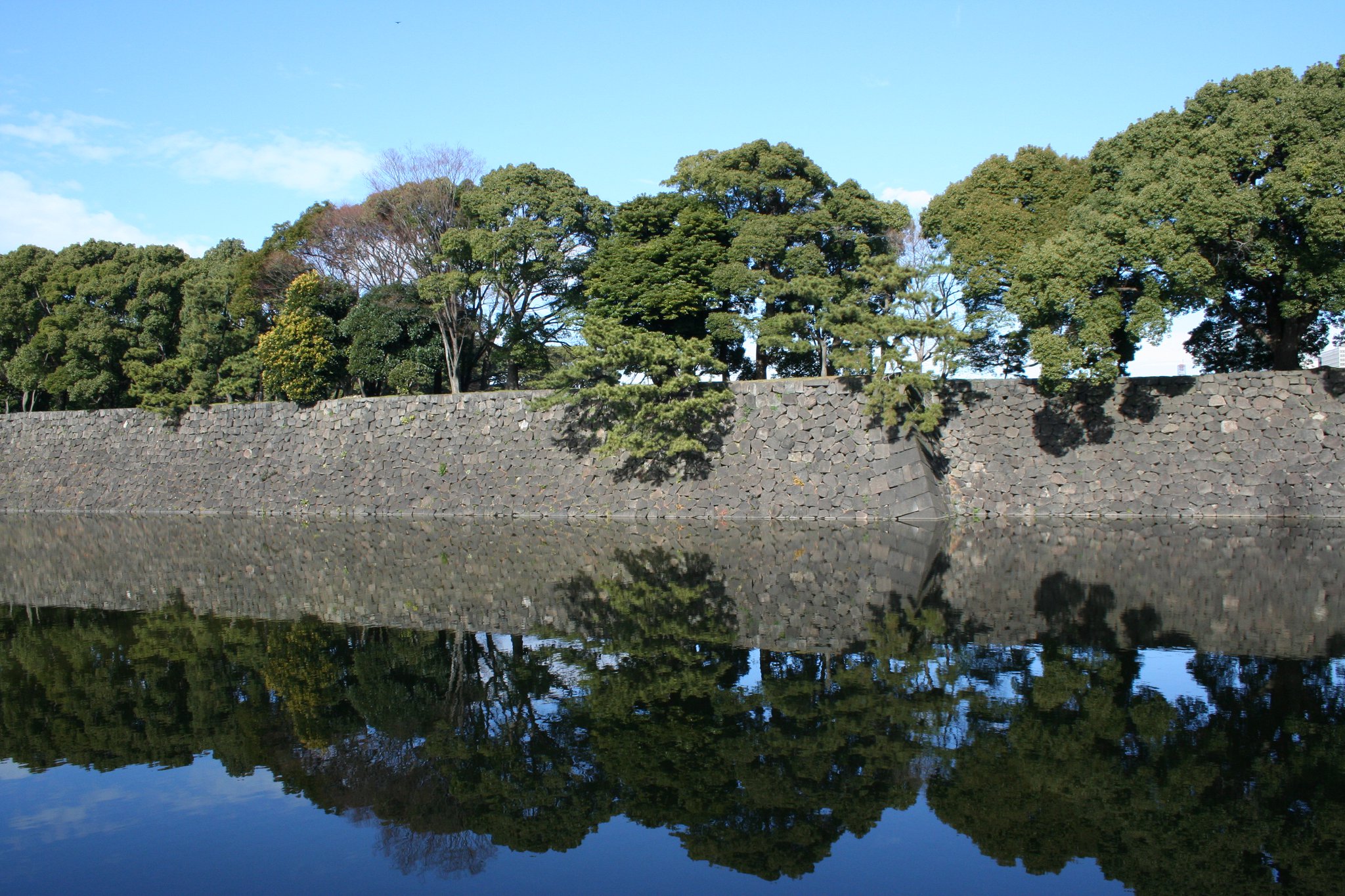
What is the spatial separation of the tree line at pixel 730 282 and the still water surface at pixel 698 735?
6115 mm

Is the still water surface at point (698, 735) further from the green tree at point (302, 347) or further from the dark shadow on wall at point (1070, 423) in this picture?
the green tree at point (302, 347)

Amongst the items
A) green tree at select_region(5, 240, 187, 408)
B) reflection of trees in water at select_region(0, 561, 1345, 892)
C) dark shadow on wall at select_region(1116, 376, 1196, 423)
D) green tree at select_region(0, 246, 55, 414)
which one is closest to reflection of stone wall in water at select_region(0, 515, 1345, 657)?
reflection of trees in water at select_region(0, 561, 1345, 892)

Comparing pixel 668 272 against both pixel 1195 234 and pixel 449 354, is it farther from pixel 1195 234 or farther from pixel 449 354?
pixel 1195 234

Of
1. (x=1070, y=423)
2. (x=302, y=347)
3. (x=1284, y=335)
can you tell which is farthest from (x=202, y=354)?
(x=1284, y=335)

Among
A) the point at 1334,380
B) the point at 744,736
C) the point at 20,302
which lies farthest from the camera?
the point at 20,302

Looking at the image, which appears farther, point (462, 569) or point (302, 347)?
point (302, 347)

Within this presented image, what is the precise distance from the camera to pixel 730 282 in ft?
60.8

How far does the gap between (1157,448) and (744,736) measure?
1363cm

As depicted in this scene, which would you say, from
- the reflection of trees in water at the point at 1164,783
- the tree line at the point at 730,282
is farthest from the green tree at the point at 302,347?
the reflection of trees in water at the point at 1164,783

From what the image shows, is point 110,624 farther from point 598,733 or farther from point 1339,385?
point 1339,385

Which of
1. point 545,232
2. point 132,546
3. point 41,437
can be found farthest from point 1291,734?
point 41,437

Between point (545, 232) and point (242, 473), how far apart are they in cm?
934

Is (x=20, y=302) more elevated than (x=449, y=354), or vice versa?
(x=20, y=302)

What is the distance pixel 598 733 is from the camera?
5.10m
